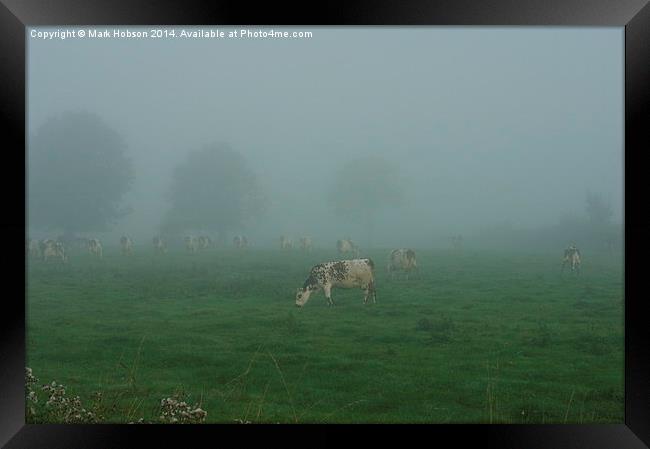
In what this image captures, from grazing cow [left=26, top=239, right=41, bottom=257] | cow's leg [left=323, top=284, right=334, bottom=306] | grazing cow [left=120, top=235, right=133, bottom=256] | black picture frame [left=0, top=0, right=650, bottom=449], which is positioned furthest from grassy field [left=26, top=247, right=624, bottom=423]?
black picture frame [left=0, top=0, right=650, bottom=449]

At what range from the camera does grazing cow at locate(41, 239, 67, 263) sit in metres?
10.2

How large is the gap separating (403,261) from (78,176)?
20.0 ft

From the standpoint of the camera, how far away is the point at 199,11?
571 cm

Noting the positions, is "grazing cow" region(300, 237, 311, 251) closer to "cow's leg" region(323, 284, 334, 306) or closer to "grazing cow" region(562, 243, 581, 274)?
"cow's leg" region(323, 284, 334, 306)

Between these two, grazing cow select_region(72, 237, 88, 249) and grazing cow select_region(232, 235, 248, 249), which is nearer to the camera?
grazing cow select_region(232, 235, 248, 249)

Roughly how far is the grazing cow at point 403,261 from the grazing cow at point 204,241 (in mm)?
3447

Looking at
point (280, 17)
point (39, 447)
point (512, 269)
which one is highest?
point (280, 17)

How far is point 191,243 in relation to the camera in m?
10.6

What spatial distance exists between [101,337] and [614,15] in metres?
7.73

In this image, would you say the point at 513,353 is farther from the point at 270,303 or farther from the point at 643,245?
the point at 270,303

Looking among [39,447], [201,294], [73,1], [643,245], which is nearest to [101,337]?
[201,294]

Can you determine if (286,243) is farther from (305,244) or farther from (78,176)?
(78,176)

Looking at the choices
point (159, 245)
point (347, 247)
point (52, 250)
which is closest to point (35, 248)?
point (52, 250)

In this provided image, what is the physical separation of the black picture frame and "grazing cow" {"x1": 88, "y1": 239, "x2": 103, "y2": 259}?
4.78 metres
